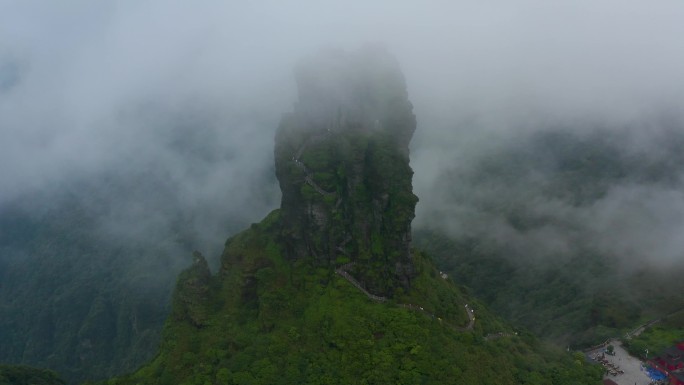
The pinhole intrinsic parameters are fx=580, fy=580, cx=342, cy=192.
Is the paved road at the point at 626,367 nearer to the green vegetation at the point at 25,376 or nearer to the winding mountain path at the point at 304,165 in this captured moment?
the winding mountain path at the point at 304,165

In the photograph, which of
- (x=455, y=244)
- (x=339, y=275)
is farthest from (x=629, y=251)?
(x=339, y=275)

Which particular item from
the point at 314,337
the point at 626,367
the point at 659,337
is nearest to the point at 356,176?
the point at 314,337

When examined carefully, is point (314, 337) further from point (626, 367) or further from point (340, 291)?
point (626, 367)

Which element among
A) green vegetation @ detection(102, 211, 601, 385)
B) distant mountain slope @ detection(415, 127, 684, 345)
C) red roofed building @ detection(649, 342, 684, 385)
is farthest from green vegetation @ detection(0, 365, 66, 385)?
red roofed building @ detection(649, 342, 684, 385)

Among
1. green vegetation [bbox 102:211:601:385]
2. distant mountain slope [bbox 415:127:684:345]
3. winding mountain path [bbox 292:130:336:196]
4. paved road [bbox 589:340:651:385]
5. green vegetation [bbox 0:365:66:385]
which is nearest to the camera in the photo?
green vegetation [bbox 102:211:601:385]

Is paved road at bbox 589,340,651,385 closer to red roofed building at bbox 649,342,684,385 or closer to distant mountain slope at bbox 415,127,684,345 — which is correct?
red roofed building at bbox 649,342,684,385

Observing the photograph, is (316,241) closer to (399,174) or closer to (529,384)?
(399,174)
